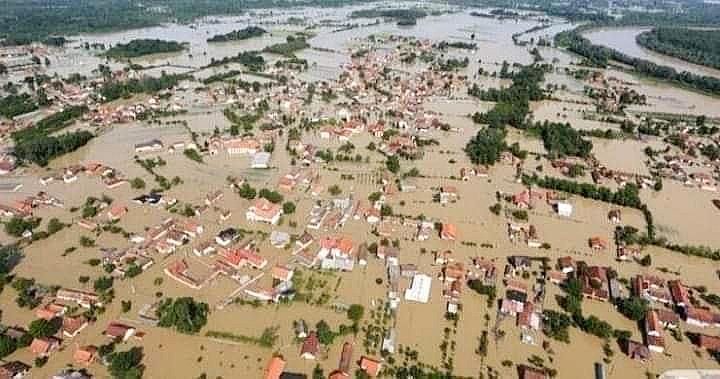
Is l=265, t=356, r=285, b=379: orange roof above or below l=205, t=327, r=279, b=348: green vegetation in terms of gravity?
below

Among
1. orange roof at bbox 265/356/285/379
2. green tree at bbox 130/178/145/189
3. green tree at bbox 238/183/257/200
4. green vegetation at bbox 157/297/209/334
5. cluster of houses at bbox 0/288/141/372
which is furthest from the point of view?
green tree at bbox 130/178/145/189

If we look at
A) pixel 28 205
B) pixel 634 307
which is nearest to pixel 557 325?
→ pixel 634 307

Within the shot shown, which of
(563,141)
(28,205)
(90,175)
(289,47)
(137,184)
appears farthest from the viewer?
(289,47)

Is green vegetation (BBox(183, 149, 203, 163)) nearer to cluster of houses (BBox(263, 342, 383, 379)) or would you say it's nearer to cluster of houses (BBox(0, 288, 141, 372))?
cluster of houses (BBox(0, 288, 141, 372))

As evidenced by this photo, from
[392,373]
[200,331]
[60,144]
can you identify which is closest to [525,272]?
[392,373]

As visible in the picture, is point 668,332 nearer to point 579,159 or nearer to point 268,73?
point 579,159

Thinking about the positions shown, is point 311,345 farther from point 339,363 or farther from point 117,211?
point 117,211

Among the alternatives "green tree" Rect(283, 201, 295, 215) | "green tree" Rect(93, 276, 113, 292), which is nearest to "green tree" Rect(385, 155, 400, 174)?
"green tree" Rect(283, 201, 295, 215)
